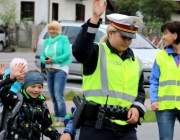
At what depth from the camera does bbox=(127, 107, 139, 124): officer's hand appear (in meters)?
4.47

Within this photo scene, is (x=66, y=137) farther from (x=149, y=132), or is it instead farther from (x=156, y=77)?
(x=149, y=132)

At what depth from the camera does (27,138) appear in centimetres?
577

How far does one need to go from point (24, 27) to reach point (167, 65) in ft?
106

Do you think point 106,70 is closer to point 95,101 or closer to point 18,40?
point 95,101

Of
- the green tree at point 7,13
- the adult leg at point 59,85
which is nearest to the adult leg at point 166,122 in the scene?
the adult leg at point 59,85

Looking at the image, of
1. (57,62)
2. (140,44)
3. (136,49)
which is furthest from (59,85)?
(140,44)

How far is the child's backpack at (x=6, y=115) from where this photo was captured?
18.8 ft

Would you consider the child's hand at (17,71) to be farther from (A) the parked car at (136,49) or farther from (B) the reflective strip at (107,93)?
(A) the parked car at (136,49)

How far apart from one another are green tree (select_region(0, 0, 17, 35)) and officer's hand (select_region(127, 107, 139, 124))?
3395 centimetres

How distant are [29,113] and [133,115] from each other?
166 centimetres

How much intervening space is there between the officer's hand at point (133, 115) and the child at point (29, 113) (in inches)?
62.3

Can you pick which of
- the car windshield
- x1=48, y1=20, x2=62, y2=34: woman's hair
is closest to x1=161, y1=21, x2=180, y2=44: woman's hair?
x1=48, y1=20, x2=62, y2=34: woman's hair

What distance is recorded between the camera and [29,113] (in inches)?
229

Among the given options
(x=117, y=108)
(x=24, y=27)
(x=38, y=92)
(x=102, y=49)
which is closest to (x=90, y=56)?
(x=102, y=49)
